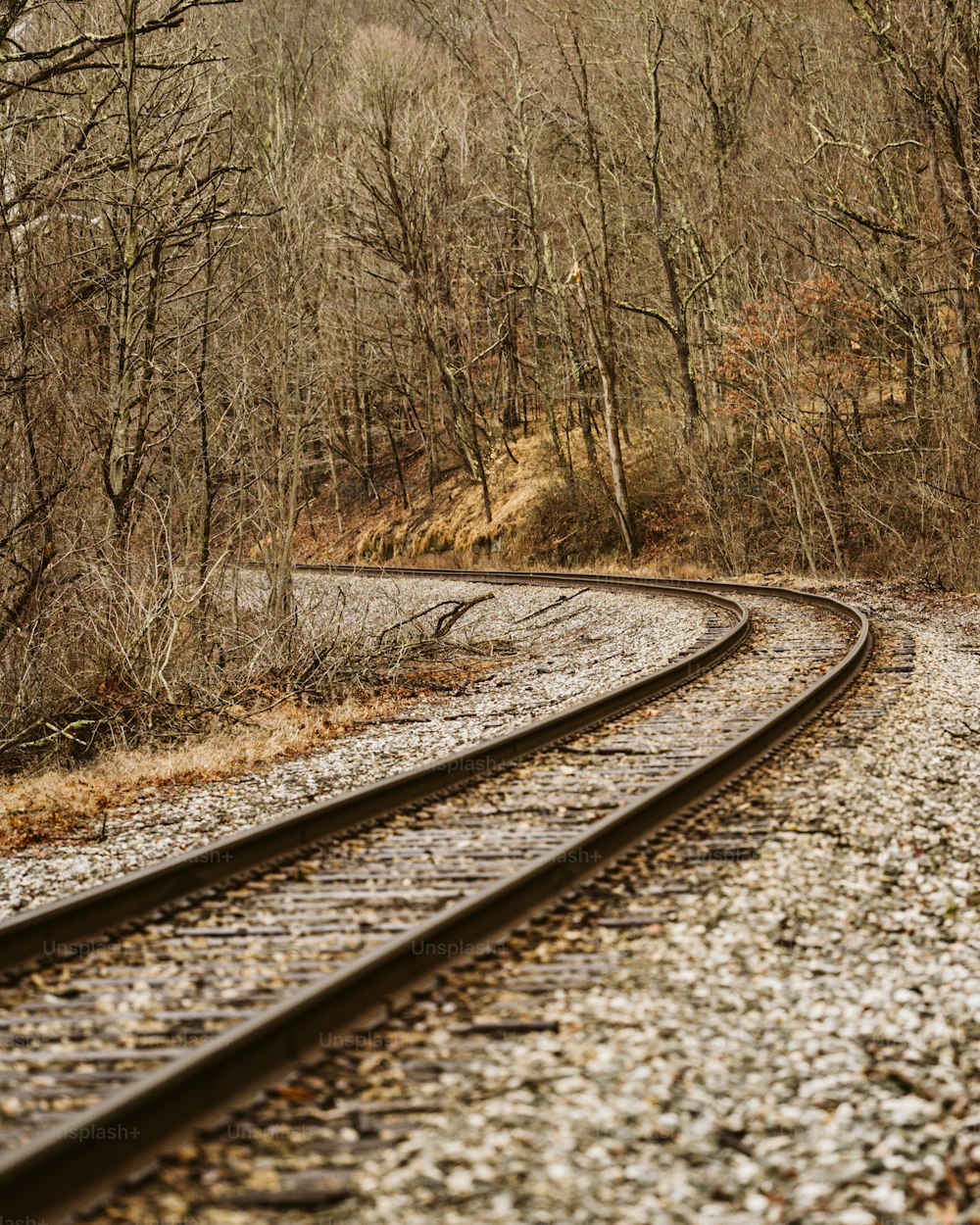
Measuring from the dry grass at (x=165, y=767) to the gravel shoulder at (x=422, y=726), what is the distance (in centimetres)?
22

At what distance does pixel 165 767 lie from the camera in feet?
32.7

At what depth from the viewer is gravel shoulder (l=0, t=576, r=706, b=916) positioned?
709 cm

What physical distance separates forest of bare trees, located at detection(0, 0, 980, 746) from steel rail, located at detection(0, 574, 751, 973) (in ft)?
14.8

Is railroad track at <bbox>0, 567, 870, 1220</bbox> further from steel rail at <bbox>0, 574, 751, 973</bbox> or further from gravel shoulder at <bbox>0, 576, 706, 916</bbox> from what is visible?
gravel shoulder at <bbox>0, 576, 706, 916</bbox>

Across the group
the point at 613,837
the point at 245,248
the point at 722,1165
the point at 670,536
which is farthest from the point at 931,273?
the point at 722,1165

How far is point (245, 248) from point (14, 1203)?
19.0 metres

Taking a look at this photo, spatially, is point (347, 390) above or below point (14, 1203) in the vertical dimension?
above

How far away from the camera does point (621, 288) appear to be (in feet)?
115

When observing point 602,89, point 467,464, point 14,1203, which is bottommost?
point 14,1203

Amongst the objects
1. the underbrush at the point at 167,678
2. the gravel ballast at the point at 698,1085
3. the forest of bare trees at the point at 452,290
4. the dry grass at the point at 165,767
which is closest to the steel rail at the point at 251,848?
the dry grass at the point at 165,767

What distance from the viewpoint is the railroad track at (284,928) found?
3762mm

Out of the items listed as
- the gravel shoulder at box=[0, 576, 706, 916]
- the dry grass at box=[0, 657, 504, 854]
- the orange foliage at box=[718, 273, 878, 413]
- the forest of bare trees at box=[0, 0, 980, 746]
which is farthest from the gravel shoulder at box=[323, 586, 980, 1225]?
the orange foliage at box=[718, 273, 878, 413]

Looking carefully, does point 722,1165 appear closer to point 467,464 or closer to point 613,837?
point 613,837

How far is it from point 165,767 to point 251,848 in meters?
3.78
